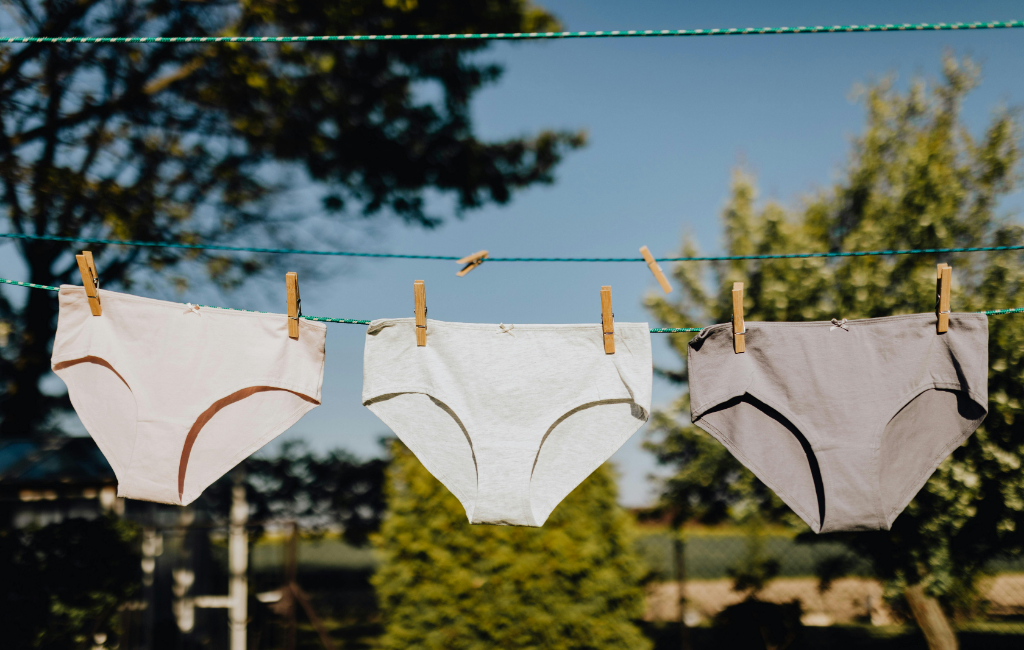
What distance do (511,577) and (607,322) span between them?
9.73ft

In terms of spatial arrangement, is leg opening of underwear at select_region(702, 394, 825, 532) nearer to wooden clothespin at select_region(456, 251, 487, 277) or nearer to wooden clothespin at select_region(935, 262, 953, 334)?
wooden clothespin at select_region(935, 262, 953, 334)

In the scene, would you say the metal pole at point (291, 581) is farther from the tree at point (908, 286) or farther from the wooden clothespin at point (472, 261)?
the wooden clothespin at point (472, 261)

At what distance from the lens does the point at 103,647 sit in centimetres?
500

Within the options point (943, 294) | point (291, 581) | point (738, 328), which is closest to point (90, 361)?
point (738, 328)

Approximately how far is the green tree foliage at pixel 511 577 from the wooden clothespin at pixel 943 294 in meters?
2.97

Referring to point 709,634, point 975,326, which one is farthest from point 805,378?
point 709,634

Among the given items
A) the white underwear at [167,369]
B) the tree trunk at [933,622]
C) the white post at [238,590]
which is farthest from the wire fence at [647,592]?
the white underwear at [167,369]

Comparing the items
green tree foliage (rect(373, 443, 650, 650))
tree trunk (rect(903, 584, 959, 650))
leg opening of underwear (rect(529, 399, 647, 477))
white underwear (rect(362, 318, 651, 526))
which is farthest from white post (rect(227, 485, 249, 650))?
tree trunk (rect(903, 584, 959, 650))

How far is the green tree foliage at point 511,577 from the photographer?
4.41 metres

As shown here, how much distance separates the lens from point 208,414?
91.4 inches

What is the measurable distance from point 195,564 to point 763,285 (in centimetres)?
661

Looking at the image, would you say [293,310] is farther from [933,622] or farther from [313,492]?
[313,492]

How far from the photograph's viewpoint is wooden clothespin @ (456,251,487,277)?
2256mm

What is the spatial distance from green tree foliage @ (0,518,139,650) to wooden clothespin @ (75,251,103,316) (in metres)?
3.86
